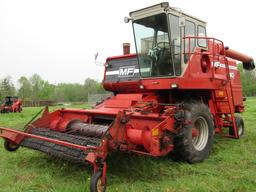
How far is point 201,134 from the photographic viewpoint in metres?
6.26

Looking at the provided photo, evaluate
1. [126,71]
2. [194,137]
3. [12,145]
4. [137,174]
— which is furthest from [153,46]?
[12,145]

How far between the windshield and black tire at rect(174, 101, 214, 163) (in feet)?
3.00

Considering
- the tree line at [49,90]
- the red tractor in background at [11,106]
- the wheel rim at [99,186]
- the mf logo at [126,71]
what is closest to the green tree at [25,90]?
the tree line at [49,90]

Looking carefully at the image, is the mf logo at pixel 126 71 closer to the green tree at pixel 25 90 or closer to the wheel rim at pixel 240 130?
the wheel rim at pixel 240 130

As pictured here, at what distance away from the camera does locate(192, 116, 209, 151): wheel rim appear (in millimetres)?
6082

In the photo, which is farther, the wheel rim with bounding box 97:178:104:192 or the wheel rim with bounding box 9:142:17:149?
the wheel rim with bounding box 9:142:17:149

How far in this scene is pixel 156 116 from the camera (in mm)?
5199

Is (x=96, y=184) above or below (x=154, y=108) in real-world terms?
below

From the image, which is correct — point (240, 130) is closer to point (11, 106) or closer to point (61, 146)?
point (61, 146)

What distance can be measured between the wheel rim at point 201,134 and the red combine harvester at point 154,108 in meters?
0.02

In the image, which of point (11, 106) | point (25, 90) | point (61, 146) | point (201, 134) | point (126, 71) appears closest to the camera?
point (61, 146)

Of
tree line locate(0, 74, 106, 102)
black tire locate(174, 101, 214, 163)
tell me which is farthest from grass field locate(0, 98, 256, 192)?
tree line locate(0, 74, 106, 102)

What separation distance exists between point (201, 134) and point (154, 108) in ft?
3.55

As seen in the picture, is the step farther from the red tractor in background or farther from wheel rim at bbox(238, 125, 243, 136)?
the red tractor in background
